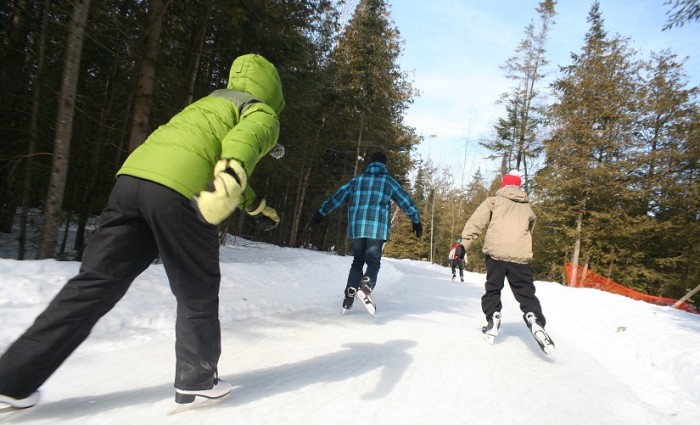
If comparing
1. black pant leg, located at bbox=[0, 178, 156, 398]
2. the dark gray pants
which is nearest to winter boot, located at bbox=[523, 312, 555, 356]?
the dark gray pants

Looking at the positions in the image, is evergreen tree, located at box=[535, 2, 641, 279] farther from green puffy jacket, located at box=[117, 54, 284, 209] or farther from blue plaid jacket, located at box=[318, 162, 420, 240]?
green puffy jacket, located at box=[117, 54, 284, 209]

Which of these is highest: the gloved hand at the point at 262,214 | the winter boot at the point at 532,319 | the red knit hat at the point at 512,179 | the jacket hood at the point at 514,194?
the red knit hat at the point at 512,179

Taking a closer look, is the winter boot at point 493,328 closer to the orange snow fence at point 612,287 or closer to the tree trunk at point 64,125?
the tree trunk at point 64,125

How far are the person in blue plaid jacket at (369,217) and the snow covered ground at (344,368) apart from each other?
533mm

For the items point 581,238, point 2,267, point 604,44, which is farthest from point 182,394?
point 604,44

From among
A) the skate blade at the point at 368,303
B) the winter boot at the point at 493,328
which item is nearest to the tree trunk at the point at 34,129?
the skate blade at the point at 368,303

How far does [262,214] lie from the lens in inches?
89.2

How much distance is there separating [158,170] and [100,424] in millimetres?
1190

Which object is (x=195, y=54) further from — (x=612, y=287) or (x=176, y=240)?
(x=612, y=287)

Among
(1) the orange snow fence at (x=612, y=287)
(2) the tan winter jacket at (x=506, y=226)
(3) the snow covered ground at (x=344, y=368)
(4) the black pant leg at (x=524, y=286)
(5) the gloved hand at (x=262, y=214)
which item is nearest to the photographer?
(3) the snow covered ground at (x=344, y=368)

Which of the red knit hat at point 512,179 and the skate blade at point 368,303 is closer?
the red knit hat at point 512,179

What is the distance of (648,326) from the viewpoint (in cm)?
562

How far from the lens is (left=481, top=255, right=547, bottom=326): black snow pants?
13.3 ft

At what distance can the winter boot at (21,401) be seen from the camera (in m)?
1.69
